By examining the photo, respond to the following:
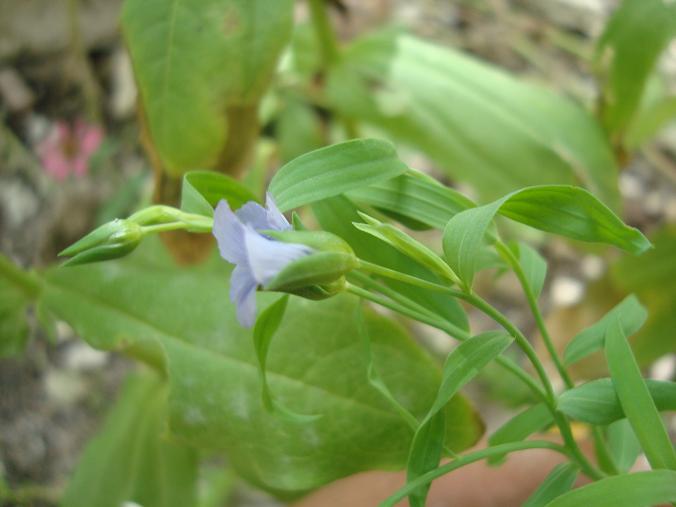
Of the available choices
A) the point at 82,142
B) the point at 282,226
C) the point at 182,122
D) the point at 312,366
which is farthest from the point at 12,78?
the point at 282,226

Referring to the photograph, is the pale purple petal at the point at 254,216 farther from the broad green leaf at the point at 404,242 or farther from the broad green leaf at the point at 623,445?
the broad green leaf at the point at 623,445

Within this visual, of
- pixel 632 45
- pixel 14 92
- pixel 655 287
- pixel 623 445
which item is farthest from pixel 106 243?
pixel 14 92

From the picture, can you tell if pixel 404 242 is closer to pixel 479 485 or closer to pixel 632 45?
pixel 479 485

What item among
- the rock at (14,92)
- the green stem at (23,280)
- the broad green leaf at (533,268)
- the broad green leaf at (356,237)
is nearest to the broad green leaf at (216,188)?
the broad green leaf at (356,237)

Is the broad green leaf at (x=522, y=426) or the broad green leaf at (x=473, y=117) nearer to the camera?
the broad green leaf at (x=522, y=426)

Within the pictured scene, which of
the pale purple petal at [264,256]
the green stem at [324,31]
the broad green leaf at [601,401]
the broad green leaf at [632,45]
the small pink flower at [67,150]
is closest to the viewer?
the pale purple petal at [264,256]

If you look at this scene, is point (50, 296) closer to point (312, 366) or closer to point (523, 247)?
point (312, 366)
